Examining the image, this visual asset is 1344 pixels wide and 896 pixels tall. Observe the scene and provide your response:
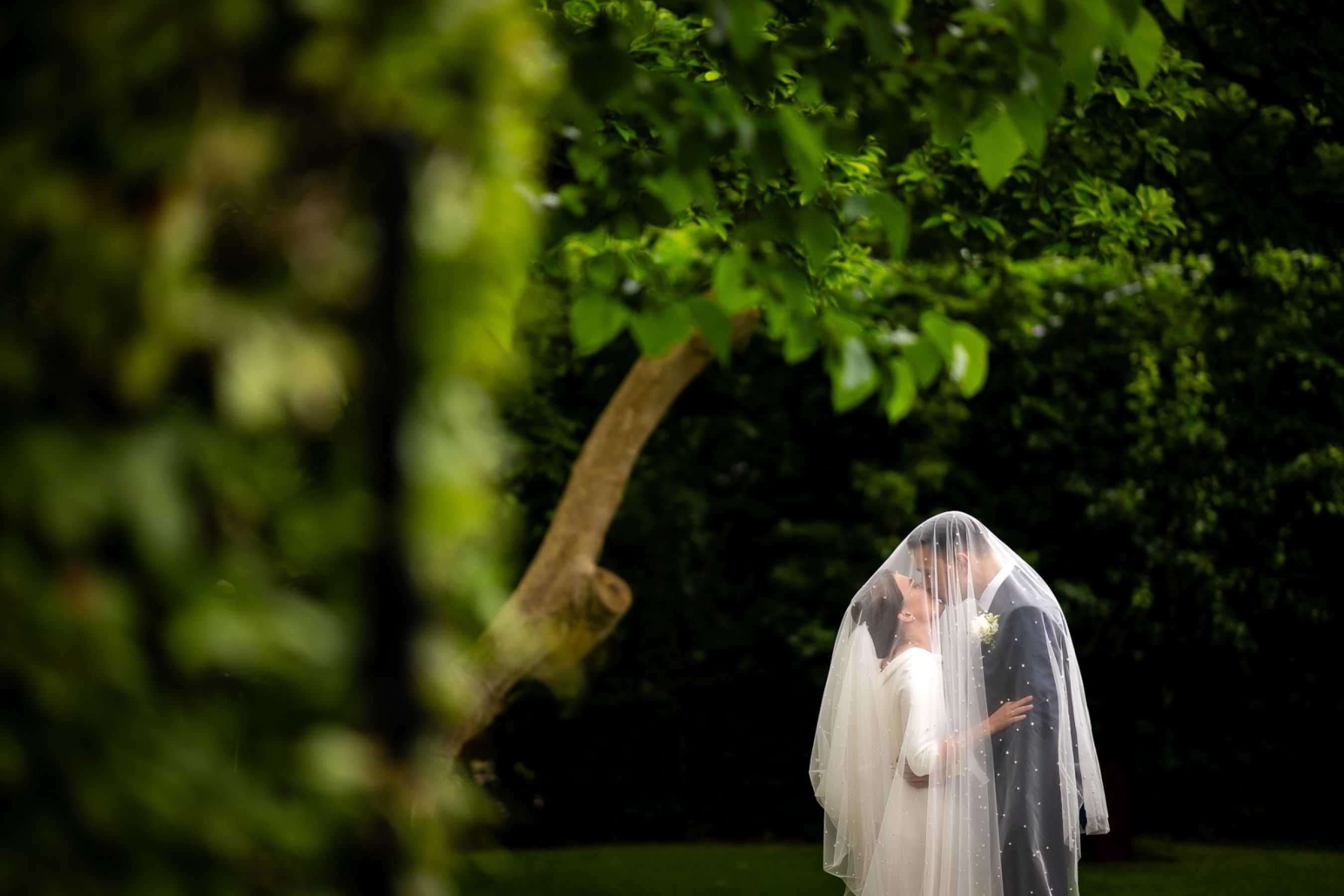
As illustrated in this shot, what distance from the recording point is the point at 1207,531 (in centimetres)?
1042

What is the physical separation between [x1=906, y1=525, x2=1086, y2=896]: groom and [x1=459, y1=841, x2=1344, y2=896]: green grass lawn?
445cm

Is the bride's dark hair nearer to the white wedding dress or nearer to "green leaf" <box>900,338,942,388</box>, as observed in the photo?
the white wedding dress

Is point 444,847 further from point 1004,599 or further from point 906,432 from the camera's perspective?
point 906,432

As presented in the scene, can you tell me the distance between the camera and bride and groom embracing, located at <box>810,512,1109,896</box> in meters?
5.34

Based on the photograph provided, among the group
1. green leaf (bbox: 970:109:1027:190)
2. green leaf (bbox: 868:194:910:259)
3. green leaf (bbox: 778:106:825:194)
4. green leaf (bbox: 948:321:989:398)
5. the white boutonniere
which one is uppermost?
green leaf (bbox: 970:109:1027:190)

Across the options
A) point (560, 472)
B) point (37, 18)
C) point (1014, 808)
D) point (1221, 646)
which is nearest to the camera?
point (37, 18)

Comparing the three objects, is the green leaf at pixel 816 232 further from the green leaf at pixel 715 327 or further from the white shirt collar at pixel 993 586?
the white shirt collar at pixel 993 586

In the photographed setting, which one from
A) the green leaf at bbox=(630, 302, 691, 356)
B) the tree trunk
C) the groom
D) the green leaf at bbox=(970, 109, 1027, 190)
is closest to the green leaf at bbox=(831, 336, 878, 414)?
the green leaf at bbox=(630, 302, 691, 356)

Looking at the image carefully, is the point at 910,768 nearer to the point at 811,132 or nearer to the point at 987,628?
the point at 987,628

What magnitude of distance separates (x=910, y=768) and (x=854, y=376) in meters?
4.06

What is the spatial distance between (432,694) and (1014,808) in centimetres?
474

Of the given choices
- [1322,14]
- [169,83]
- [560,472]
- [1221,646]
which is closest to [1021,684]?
[1322,14]

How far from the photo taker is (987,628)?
18.0ft

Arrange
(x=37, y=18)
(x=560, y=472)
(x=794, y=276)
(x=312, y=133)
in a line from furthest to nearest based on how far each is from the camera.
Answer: (x=560, y=472), (x=794, y=276), (x=312, y=133), (x=37, y=18)
